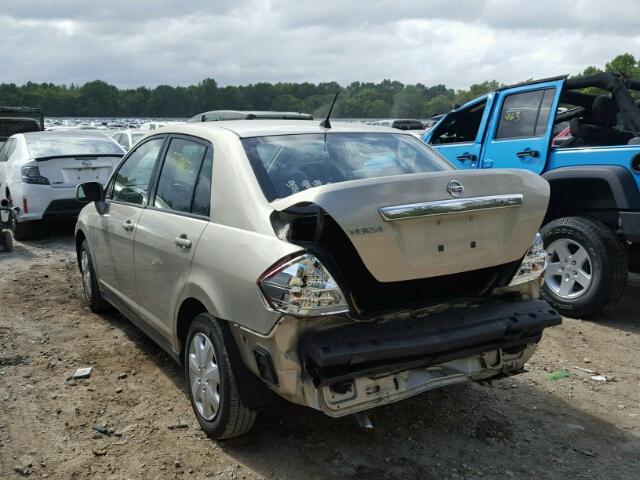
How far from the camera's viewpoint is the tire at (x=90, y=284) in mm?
5445

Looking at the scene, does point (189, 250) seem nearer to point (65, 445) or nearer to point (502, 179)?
point (65, 445)

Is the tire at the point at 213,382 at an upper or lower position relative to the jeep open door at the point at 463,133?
lower

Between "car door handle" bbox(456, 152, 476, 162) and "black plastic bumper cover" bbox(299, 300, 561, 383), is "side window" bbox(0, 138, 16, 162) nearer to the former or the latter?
"car door handle" bbox(456, 152, 476, 162)

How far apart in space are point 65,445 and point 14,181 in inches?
274

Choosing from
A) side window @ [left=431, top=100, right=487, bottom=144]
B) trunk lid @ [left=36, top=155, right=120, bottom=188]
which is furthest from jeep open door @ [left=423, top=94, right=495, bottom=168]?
trunk lid @ [left=36, top=155, right=120, bottom=188]

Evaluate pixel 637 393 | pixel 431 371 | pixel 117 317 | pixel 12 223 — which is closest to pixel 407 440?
pixel 431 371

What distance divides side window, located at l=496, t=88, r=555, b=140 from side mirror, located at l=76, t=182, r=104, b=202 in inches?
166

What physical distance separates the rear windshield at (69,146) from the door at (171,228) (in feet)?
19.6

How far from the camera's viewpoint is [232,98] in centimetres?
4091

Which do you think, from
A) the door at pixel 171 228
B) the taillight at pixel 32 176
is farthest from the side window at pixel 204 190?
the taillight at pixel 32 176

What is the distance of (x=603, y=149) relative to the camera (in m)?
5.44

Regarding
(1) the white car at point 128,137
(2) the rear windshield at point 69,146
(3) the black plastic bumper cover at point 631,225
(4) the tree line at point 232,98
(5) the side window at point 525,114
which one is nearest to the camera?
(3) the black plastic bumper cover at point 631,225

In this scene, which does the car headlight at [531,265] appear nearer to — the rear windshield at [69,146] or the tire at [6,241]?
the tire at [6,241]

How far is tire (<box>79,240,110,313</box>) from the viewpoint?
17.9ft
